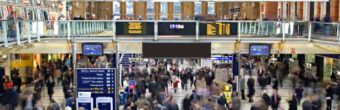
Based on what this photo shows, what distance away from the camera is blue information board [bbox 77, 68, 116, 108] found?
1508cm

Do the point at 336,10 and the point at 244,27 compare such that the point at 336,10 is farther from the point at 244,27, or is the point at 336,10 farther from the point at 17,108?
the point at 17,108

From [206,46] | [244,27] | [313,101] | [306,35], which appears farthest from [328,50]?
[313,101]

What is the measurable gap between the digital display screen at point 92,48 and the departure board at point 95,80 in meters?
5.49

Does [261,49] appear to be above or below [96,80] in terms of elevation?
above

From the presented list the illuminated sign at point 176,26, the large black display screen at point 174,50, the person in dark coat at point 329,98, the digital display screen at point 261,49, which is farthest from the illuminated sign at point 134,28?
the person in dark coat at point 329,98

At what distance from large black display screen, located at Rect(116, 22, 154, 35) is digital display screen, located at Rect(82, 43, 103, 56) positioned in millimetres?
863

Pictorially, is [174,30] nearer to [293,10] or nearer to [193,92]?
[193,92]

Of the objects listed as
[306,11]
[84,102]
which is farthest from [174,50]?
[306,11]

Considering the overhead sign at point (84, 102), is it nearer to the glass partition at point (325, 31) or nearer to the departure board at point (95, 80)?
the departure board at point (95, 80)

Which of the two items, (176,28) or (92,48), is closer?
(176,28)

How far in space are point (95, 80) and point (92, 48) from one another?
564 centimetres

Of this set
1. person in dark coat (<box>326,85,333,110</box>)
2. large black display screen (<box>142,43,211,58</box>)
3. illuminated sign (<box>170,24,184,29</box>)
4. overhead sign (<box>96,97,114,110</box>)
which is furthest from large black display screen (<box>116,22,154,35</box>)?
person in dark coat (<box>326,85,333,110</box>)

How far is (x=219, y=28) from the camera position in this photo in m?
20.1

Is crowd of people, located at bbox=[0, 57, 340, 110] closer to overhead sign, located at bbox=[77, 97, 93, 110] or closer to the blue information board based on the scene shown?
overhead sign, located at bbox=[77, 97, 93, 110]
